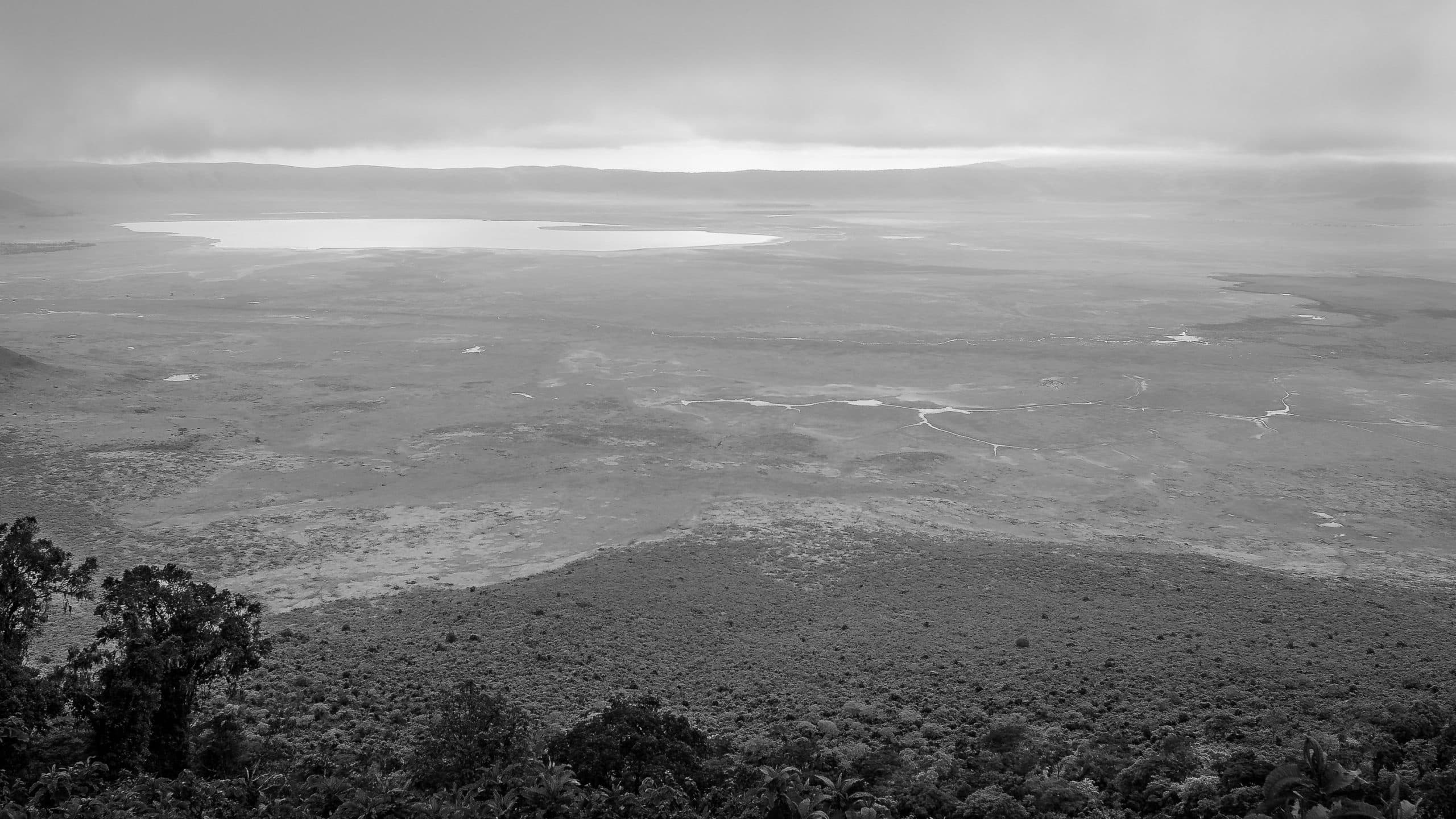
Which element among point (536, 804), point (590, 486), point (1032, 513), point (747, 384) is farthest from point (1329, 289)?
point (536, 804)

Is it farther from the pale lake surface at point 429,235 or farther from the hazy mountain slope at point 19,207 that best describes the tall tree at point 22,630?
the hazy mountain slope at point 19,207

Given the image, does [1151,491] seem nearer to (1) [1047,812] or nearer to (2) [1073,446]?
(2) [1073,446]

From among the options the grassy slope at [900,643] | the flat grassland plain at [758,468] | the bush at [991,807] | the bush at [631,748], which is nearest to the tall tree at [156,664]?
the grassy slope at [900,643]

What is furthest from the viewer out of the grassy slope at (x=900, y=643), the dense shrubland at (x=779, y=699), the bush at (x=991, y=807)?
the grassy slope at (x=900, y=643)

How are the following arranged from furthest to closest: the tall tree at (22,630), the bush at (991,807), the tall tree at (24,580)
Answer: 1. the tall tree at (24,580)
2. the tall tree at (22,630)
3. the bush at (991,807)

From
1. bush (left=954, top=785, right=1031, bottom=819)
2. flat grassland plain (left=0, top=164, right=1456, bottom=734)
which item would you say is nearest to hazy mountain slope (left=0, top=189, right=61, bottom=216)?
flat grassland plain (left=0, top=164, right=1456, bottom=734)
